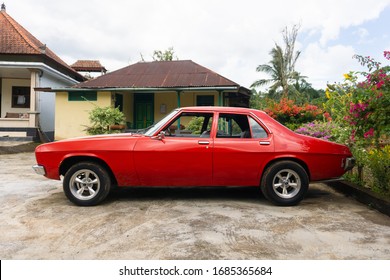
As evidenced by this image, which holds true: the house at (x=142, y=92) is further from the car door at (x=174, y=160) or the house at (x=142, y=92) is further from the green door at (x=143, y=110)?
the car door at (x=174, y=160)

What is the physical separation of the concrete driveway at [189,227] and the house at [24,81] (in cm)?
1122

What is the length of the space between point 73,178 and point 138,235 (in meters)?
1.76

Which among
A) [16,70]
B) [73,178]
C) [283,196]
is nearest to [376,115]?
[283,196]

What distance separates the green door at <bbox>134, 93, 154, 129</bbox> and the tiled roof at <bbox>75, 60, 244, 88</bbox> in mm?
1349

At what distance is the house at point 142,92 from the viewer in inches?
587

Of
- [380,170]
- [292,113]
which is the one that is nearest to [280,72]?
[292,113]

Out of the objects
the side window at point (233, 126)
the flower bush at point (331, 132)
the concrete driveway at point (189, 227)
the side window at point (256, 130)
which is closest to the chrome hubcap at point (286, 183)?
the concrete driveway at point (189, 227)

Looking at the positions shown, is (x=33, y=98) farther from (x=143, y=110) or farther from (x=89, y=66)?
(x=89, y=66)

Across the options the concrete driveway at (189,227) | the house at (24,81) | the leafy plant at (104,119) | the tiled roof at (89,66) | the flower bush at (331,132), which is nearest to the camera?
the concrete driveway at (189,227)

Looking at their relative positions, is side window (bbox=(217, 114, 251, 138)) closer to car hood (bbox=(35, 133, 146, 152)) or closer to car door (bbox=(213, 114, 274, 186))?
car door (bbox=(213, 114, 274, 186))

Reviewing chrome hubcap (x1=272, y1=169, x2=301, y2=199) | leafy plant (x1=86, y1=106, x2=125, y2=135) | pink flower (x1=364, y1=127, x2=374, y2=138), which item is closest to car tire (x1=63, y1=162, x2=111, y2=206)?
chrome hubcap (x1=272, y1=169, x2=301, y2=199)

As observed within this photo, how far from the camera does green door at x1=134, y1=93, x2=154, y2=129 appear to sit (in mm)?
17703

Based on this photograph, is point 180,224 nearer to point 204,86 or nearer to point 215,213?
point 215,213

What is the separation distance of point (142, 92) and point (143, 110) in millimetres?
2090
